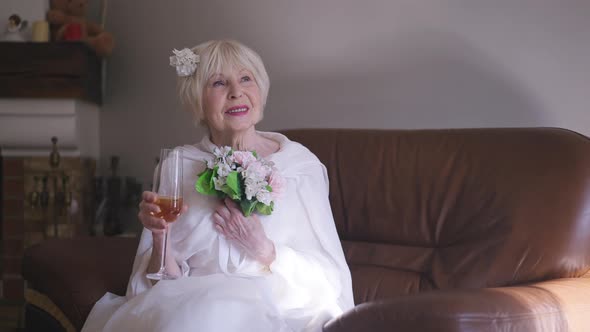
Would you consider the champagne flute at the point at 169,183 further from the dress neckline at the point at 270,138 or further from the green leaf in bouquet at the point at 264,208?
the dress neckline at the point at 270,138

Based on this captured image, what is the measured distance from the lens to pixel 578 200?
6.79ft

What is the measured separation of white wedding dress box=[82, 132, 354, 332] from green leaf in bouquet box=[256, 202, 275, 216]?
0.21 ft

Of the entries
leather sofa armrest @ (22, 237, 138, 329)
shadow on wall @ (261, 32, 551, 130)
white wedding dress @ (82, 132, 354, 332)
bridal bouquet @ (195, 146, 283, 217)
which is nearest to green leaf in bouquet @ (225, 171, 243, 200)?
bridal bouquet @ (195, 146, 283, 217)

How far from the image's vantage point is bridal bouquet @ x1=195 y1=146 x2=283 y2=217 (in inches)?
74.6

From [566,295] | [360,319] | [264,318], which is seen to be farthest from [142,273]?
[566,295]

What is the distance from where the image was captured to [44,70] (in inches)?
135

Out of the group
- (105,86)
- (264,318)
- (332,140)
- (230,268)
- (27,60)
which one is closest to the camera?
(264,318)

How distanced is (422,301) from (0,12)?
2.93 metres

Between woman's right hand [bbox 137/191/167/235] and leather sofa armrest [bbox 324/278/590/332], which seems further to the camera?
woman's right hand [bbox 137/191/167/235]

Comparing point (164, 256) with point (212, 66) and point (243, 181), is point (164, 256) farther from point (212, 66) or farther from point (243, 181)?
point (212, 66)

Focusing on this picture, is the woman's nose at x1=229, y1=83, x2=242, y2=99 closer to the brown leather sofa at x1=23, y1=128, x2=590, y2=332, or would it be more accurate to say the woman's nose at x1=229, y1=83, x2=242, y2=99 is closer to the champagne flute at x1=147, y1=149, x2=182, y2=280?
the champagne flute at x1=147, y1=149, x2=182, y2=280

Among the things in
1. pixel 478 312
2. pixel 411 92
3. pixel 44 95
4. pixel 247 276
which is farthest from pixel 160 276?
pixel 44 95

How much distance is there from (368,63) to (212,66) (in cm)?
113

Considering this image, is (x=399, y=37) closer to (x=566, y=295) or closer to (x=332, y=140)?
(x=332, y=140)
